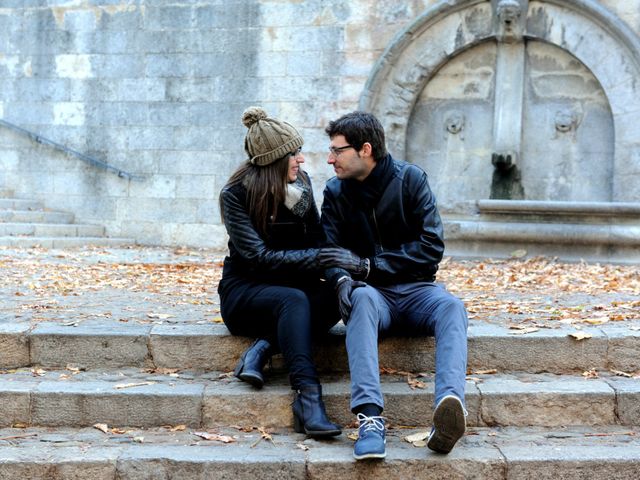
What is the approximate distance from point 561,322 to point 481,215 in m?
4.65

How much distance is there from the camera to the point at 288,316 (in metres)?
3.81

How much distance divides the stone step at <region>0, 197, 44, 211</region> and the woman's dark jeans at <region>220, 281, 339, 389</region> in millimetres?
7843

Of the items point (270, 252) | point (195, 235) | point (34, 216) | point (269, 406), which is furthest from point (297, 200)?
point (34, 216)

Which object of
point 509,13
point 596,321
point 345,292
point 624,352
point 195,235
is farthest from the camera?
point 195,235

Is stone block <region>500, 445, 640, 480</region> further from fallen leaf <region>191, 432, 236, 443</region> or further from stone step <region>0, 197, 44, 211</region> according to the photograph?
stone step <region>0, 197, 44, 211</region>

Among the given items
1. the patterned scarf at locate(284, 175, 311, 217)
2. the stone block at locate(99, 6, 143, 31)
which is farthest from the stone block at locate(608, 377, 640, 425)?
the stone block at locate(99, 6, 143, 31)

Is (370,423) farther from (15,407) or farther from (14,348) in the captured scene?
(14,348)

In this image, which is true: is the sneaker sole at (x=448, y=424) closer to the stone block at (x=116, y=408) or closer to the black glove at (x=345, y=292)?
the black glove at (x=345, y=292)

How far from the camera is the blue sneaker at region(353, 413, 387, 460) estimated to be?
329 centimetres

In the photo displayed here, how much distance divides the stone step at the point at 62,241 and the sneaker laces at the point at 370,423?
7.27m

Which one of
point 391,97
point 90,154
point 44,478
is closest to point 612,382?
point 44,478

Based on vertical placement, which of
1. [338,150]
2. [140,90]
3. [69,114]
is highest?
[140,90]

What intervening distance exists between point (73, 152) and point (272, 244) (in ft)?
25.8

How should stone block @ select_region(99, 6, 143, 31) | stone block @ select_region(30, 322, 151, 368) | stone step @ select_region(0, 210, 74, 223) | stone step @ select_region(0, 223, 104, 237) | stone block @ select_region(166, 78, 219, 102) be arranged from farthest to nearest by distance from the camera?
1. stone block @ select_region(99, 6, 143, 31)
2. stone block @ select_region(166, 78, 219, 102)
3. stone step @ select_region(0, 210, 74, 223)
4. stone step @ select_region(0, 223, 104, 237)
5. stone block @ select_region(30, 322, 151, 368)
